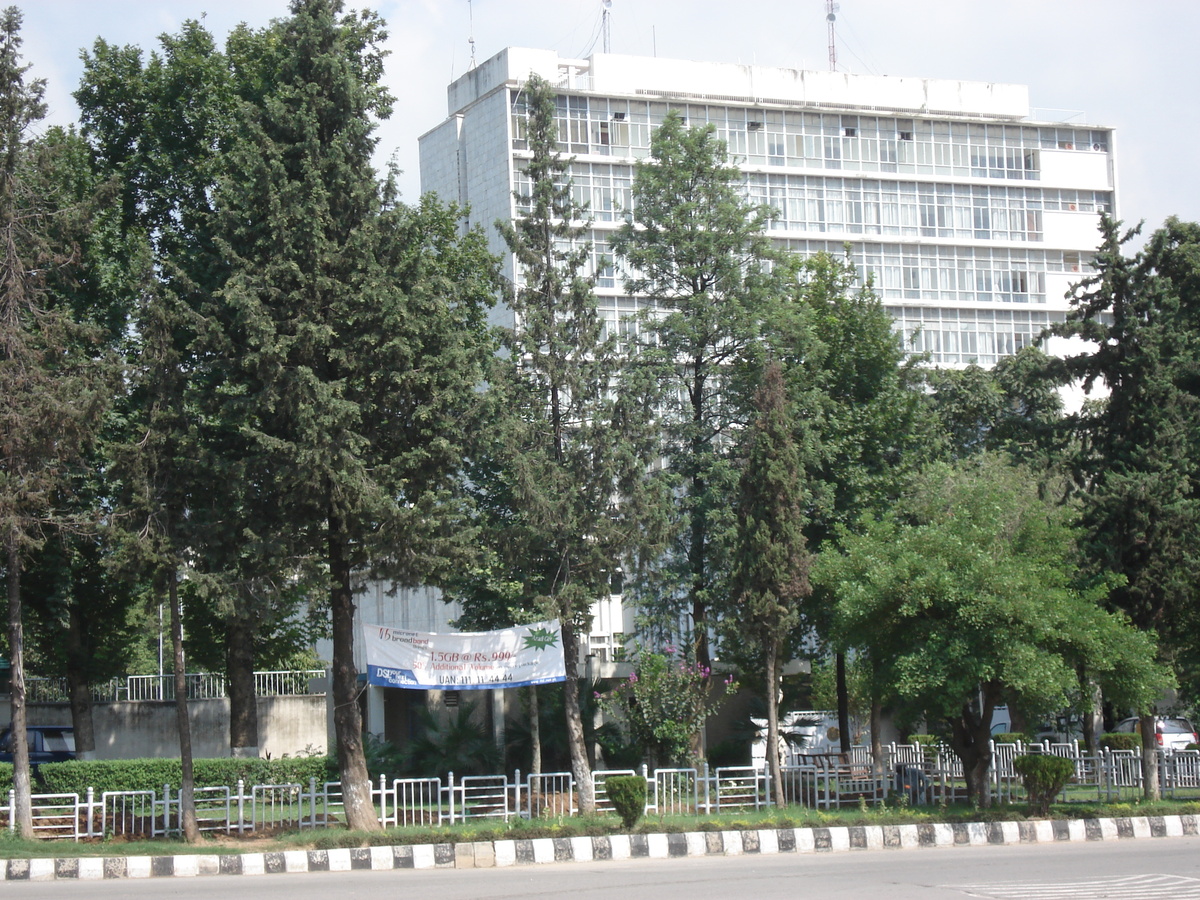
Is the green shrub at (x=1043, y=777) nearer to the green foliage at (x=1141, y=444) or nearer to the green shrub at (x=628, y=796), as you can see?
the green foliage at (x=1141, y=444)

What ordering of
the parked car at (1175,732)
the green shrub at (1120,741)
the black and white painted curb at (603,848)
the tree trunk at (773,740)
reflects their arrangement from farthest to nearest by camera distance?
the parked car at (1175,732) → the green shrub at (1120,741) → the tree trunk at (773,740) → the black and white painted curb at (603,848)

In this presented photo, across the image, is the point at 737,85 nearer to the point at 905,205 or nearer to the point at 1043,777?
the point at 905,205

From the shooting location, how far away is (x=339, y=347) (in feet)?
62.7

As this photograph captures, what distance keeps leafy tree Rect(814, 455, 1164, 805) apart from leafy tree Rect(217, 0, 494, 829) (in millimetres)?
7081

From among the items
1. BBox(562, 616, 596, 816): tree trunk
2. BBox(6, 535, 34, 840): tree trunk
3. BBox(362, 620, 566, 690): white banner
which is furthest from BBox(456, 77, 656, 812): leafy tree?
BBox(6, 535, 34, 840): tree trunk

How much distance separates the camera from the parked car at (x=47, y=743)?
84.9ft

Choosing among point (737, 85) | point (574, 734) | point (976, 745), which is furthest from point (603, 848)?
point (737, 85)

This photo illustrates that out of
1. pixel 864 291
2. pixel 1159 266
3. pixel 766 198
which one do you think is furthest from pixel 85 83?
pixel 766 198

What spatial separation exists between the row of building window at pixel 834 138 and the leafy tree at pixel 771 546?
120 feet

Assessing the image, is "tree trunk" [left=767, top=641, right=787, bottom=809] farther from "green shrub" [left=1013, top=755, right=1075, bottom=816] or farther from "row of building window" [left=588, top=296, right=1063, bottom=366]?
"row of building window" [left=588, top=296, right=1063, bottom=366]

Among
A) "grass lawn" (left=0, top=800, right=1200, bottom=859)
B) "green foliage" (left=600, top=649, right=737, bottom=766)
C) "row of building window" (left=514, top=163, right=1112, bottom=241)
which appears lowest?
"grass lawn" (left=0, top=800, right=1200, bottom=859)

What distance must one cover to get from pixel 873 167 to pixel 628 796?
4989cm

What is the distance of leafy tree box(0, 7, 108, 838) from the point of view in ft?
58.1

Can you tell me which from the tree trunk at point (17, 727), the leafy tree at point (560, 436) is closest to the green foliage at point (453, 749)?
the leafy tree at point (560, 436)
